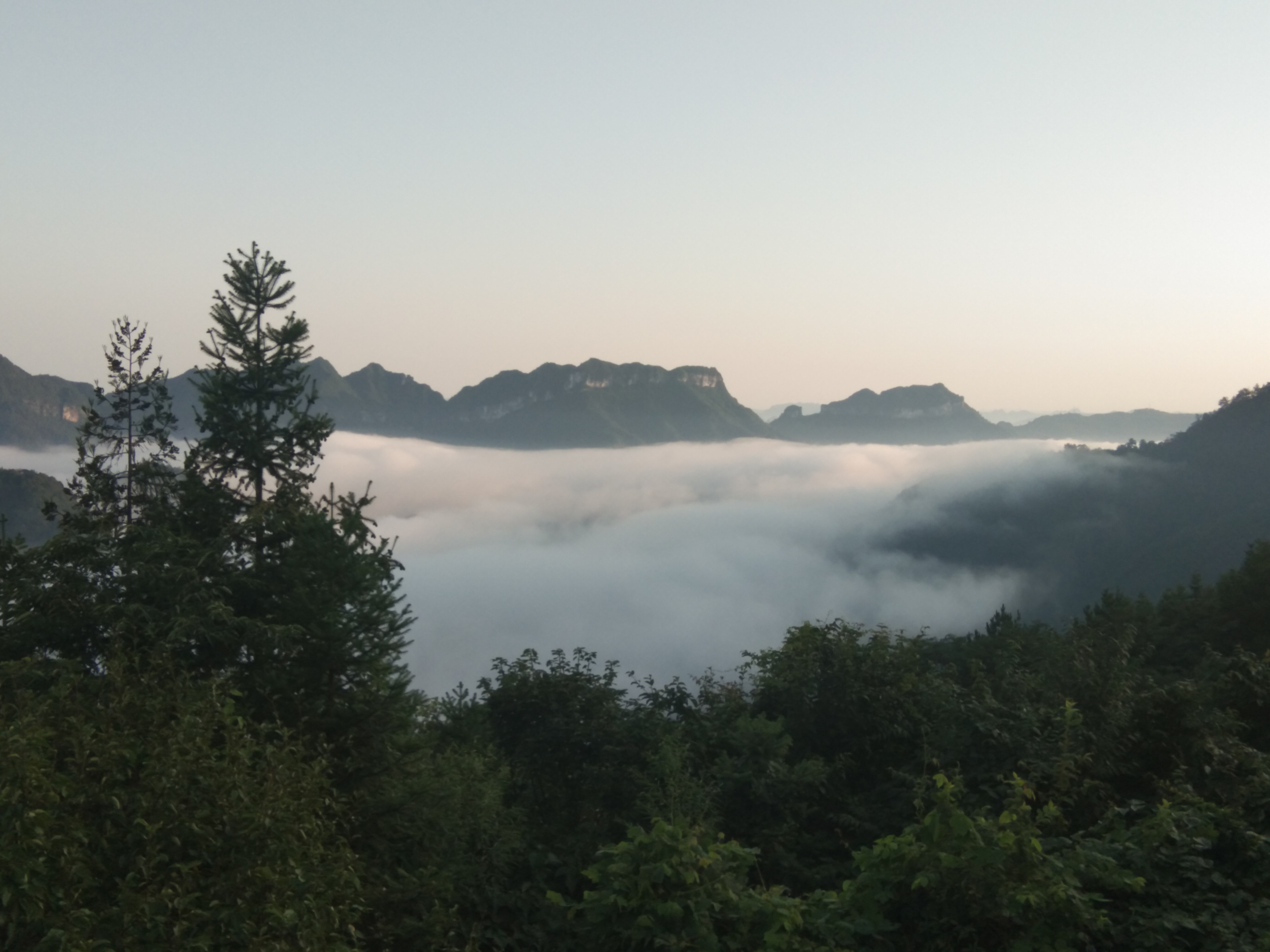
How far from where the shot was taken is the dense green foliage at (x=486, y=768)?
24.9ft

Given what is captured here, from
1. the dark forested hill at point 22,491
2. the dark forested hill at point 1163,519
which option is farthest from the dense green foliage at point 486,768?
the dark forested hill at point 1163,519

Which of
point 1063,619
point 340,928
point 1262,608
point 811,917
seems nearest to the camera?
point 811,917

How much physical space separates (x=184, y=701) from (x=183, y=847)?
309 cm

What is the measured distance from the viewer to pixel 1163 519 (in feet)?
522

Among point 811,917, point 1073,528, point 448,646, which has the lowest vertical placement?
point 448,646

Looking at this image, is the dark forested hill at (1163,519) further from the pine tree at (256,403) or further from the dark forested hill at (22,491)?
the dark forested hill at (22,491)

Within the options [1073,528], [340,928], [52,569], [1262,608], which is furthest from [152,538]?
[1073,528]

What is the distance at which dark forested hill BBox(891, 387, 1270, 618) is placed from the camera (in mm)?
131250

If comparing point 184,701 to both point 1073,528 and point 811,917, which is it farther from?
point 1073,528

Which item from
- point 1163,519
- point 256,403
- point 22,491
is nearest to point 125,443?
point 256,403

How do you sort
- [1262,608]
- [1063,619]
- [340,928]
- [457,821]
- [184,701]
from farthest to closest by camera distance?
[1063,619], [1262,608], [457,821], [184,701], [340,928]

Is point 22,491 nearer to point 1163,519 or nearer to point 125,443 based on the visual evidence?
point 125,443

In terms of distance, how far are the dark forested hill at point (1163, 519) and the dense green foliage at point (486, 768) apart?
4527 inches

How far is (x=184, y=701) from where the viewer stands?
36.6ft
